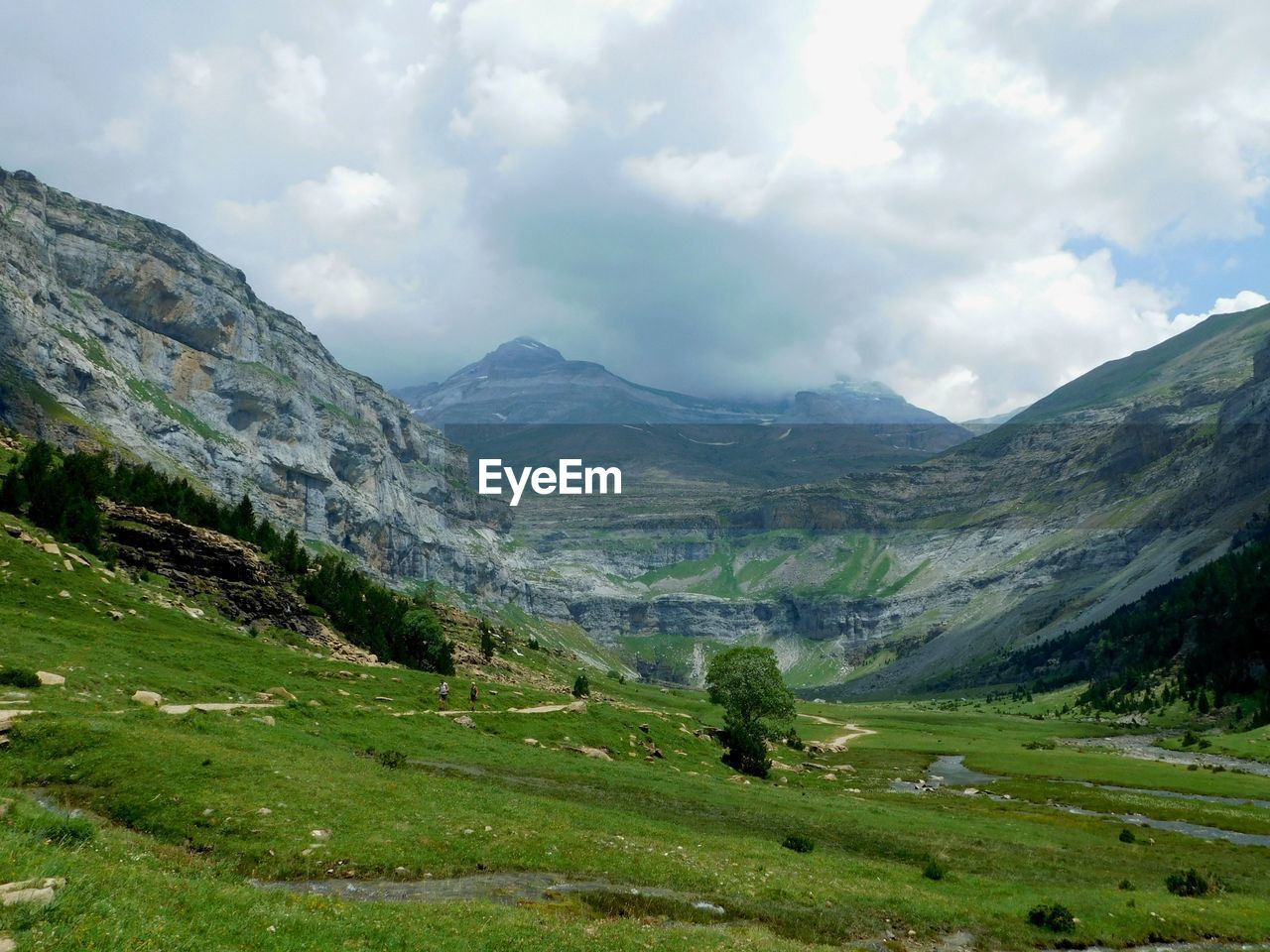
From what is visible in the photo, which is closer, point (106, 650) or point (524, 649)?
point (106, 650)

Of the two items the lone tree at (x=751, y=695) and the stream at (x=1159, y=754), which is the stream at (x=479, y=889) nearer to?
the lone tree at (x=751, y=695)

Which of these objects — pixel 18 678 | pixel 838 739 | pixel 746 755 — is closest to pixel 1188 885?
pixel 746 755

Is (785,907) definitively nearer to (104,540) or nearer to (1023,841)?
(1023,841)

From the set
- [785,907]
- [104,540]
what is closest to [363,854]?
[785,907]

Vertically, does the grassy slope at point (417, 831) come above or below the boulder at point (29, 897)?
below

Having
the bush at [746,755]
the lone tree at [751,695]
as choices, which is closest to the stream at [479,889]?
the bush at [746,755]

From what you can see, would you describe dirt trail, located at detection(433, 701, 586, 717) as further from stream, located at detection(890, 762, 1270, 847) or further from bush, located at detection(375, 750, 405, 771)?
stream, located at detection(890, 762, 1270, 847)

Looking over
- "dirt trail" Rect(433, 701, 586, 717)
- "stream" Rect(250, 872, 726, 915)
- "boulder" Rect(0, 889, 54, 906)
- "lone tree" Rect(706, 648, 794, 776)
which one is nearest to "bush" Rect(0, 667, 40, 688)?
"stream" Rect(250, 872, 726, 915)
